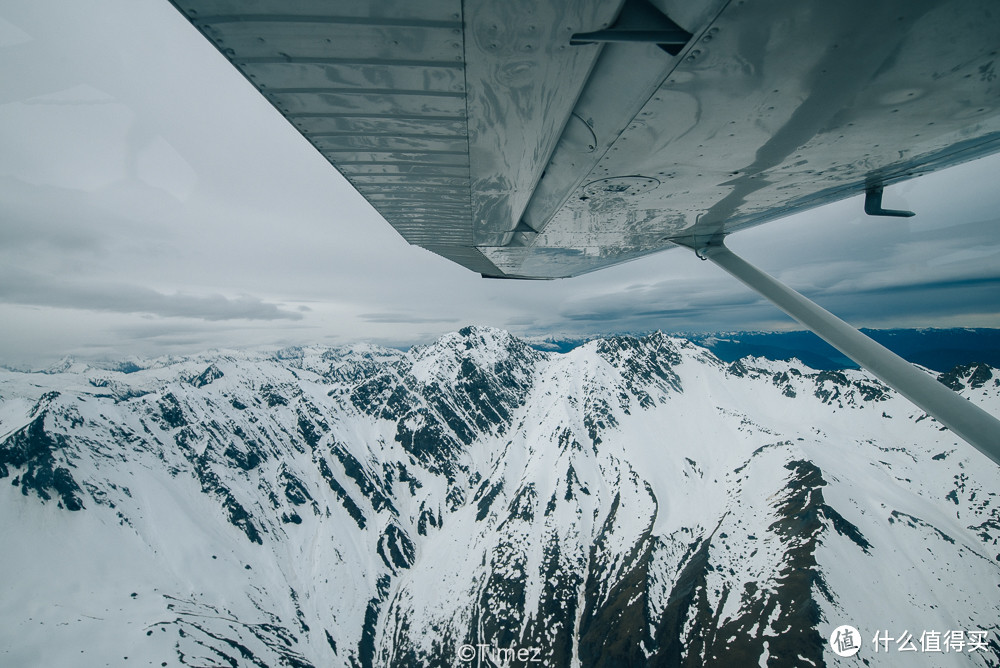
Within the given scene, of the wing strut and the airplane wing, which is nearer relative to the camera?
the airplane wing

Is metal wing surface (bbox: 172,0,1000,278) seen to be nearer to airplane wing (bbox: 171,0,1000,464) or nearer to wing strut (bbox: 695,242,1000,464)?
airplane wing (bbox: 171,0,1000,464)

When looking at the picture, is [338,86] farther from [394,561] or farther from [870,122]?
[394,561]

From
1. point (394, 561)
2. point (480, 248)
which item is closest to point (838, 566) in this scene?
point (480, 248)

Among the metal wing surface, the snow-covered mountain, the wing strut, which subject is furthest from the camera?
the snow-covered mountain

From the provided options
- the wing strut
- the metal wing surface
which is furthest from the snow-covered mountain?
the metal wing surface

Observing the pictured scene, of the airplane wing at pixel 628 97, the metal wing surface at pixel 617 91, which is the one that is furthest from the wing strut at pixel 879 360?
the metal wing surface at pixel 617 91

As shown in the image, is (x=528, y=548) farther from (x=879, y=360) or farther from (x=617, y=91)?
(x=617, y=91)

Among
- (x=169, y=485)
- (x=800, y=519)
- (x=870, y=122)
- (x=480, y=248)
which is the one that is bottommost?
(x=169, y=485)

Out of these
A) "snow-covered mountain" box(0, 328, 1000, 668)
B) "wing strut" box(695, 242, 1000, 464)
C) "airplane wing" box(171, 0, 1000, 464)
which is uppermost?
"airplane wing" box(171, 0, 1000, 464)
